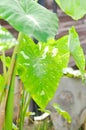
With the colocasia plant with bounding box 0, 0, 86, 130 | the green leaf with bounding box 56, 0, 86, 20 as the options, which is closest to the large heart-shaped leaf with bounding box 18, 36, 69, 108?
the colocasia plant with bounding box 0, 0, 86, 130

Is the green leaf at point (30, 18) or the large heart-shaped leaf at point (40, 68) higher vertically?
the green leaf at point (30, 18)

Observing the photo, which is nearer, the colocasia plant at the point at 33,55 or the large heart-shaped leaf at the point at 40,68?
Answer: the colocasia plant at the point at 33,55

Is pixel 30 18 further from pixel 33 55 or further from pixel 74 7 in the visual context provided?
pixel 33 55

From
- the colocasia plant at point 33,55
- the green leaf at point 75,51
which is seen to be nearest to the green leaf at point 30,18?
the colocasia plant at point 33,55

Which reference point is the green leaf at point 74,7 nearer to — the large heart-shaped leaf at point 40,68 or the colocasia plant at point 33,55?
the colocasia plant at point 33,55

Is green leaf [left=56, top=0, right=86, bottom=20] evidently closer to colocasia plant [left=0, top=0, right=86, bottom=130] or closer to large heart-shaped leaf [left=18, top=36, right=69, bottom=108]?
colocasia plant [left=0, top=0, right=86, bottom=130]

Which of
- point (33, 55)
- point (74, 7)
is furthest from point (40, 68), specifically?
point (74, 7)

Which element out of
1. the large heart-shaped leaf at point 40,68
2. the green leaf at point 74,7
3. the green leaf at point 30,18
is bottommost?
the large heart-shaped leaf at point 40,68
